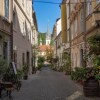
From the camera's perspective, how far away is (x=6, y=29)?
20.7 m

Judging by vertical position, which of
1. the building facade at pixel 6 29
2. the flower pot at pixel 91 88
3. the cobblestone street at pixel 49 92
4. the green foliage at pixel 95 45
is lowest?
the cobblestone street at pixel 49 92

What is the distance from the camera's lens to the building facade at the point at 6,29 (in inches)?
756

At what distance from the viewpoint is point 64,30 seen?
42.7 m

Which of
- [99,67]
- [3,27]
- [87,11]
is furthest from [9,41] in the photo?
[99,67]

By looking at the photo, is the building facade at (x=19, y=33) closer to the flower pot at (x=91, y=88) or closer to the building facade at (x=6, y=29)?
the building facade at (x=6, y=29)

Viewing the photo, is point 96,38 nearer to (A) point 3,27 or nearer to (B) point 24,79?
(A) point 3,27

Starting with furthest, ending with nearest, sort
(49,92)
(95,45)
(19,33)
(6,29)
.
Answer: (19,33) < (6,29) < (49,92) < (95,45)

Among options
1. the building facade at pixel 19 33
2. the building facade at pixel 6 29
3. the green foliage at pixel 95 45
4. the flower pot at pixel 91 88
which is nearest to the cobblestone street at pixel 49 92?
the flower pot at pixel 91 88

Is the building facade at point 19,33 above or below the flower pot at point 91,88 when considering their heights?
above

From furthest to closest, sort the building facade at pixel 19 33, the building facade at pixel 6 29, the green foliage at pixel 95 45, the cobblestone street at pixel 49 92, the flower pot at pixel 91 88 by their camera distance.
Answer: the building facade at pixel 19 33
the building facade at pixel 6 29
the flower pot at pixel 91 88
the green foliage at pixel 95 45
the cobblestone street at pixel 49 92

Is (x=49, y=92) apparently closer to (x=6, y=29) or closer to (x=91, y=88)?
(x=91, y=88)

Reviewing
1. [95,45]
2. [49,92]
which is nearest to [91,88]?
[95,45]

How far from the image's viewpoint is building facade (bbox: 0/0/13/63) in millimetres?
19209

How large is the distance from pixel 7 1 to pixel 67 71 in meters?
17.3
